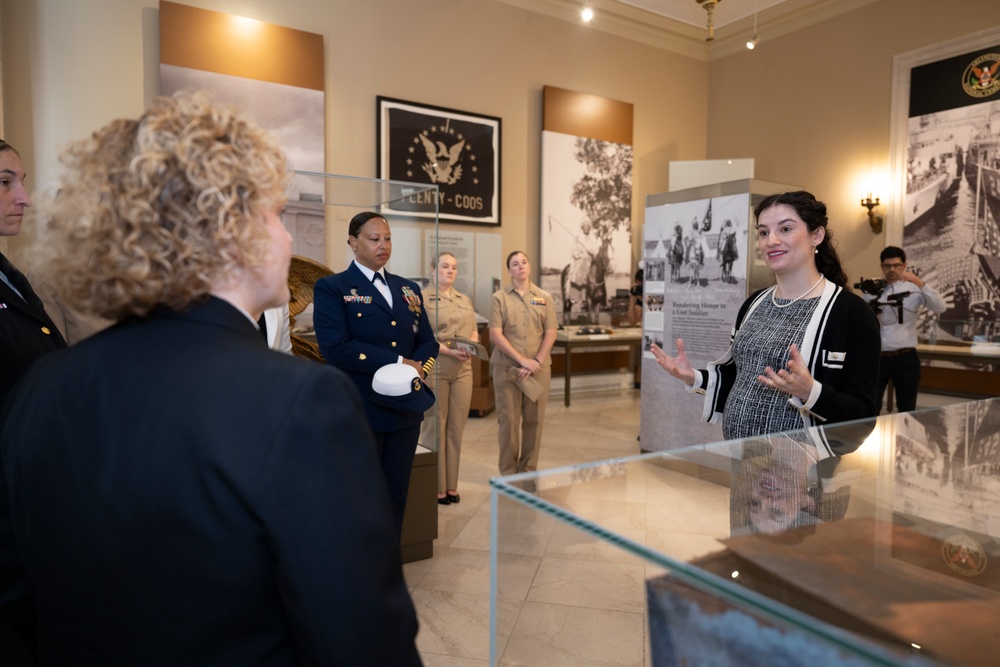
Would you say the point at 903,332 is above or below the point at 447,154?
below

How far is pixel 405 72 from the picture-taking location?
7461 millimetres

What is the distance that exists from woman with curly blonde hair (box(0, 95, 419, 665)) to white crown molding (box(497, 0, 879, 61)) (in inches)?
330

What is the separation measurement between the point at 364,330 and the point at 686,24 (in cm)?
873

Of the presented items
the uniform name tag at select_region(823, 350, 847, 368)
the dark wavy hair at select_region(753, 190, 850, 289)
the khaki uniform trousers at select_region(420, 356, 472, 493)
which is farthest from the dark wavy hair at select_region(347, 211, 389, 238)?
the uniform name tag at select_region(823, 350, 847, 368)

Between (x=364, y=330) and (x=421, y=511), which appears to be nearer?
(x=364, y=330)

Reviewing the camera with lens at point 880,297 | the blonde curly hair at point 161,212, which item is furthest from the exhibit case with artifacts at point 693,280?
the blonde curly hair at point 161,212

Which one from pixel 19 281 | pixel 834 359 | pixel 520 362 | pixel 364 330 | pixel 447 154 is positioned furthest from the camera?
pixel 447 154

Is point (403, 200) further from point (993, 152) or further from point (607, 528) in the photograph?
point (993, 152)

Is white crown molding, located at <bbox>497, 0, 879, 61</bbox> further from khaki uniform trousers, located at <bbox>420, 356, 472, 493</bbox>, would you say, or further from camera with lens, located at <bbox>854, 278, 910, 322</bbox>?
khaki uniform trousers, located at <bbox>420, 356, 472, 493</bbox>

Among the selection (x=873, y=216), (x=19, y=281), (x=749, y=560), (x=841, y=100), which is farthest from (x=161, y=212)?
(x=841, y=100)

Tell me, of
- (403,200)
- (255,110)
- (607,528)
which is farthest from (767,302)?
(255,110)

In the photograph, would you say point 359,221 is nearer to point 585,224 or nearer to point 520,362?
point 520,362

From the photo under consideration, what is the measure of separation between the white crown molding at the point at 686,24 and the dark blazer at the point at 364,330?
655cm

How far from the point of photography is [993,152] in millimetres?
6844
